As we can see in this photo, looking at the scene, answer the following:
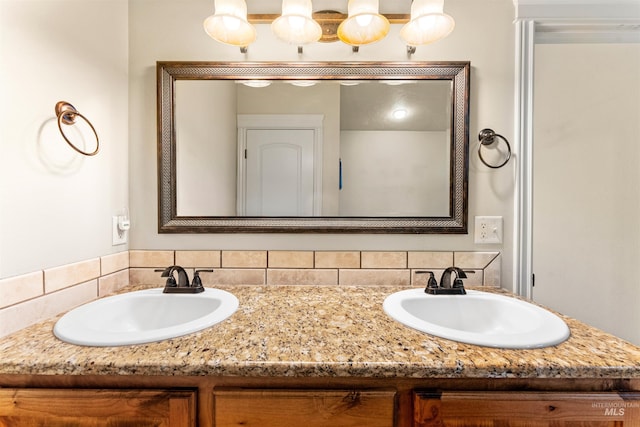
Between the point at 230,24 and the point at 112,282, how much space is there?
42.9 inches

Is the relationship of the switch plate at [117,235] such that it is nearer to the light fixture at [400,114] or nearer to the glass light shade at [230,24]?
the glass light shade at [230,24]

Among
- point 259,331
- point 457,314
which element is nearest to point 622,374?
point 457,314

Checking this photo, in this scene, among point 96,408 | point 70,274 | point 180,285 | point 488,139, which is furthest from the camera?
point 488,139

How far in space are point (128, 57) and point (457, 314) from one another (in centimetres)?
171

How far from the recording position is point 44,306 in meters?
0.81

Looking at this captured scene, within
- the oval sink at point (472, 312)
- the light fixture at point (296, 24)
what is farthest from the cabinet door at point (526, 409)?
the light fixture at point (296, 24)

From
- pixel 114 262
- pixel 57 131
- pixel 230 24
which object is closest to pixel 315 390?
pixel 114 262

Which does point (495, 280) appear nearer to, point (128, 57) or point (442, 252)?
point (442, 252)

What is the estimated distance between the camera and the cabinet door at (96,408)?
1.94 ft

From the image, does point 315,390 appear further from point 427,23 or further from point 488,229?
point 427,23

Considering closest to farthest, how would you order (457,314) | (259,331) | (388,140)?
(259,331) < (457,314) < (388,140)

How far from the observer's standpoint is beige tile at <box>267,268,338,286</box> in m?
1.15

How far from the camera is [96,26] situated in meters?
0.99

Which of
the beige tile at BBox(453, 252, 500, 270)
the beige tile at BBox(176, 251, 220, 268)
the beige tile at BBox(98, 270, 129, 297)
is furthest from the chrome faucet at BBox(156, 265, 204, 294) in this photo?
the beige tile at BBox(453, 252, 500, 270)
